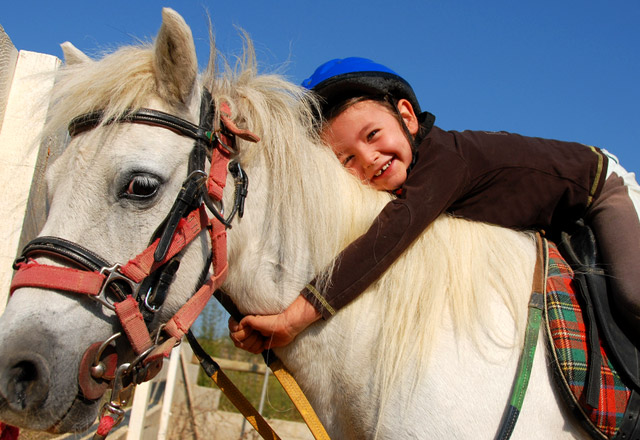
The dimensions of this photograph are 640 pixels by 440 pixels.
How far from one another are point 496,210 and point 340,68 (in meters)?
1.01

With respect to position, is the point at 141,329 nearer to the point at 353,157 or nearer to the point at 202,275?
the point at 202,275

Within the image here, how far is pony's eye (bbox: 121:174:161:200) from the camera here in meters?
1.59

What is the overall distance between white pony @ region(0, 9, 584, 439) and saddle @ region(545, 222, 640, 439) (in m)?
0.08

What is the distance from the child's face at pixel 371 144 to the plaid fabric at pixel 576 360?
784 millimetres

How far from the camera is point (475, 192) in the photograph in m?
1.97

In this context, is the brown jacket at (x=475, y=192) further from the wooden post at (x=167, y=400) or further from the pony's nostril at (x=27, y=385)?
the wooden post at (x=167, y=400)

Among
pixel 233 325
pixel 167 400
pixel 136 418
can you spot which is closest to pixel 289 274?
pixel 233 325

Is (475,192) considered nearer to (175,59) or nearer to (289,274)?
(289,274)

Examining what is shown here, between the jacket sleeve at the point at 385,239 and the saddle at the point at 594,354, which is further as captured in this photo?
the jacket sleeve at the point at 385,239

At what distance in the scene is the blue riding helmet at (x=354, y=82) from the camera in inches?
85.7

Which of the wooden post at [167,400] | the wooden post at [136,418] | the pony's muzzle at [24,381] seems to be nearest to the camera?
the pony's muzzle at [24,381]

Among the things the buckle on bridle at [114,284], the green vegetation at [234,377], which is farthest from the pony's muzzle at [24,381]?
the green vegetation at [234,377]

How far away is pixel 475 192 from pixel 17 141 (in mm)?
2125

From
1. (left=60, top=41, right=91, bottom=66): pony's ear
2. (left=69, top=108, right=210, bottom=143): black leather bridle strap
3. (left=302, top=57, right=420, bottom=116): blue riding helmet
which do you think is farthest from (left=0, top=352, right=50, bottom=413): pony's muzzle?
(left=302, top=57, right=420, bottom=116): blue riding helmet
